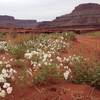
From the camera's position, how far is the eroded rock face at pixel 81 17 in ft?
240

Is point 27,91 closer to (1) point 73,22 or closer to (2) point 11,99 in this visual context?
(2) point 11,99

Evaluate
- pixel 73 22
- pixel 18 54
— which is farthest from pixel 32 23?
pixel 18 54

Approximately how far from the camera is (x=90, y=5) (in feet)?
286

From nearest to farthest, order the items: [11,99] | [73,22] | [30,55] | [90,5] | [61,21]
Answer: [11,99] → [30,55] → [73,22] → [61,21] → [90,5]

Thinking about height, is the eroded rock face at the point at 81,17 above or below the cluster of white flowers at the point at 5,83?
below

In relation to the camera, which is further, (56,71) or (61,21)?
(61,21)

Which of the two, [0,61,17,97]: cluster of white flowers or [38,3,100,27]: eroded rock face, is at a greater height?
[0,61,17,97]: cluster of white flowers

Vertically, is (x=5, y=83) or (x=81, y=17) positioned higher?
(x=5, y=83)

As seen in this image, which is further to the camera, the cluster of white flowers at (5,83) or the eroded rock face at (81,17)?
the eroded rock face at (81,17)

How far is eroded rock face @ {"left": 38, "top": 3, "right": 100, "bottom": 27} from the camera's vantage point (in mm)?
73250

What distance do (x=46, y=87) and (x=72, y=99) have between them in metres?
0.70

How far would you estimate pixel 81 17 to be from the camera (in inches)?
3108

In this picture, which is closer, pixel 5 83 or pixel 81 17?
pixel 5 83

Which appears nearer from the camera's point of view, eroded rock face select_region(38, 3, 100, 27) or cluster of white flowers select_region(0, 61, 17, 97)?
cluster of white flowers select_region(0, 61, 17, 97)
